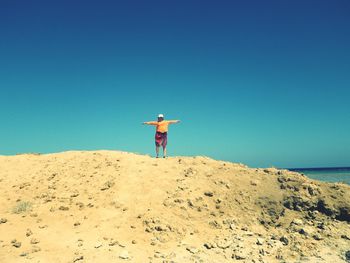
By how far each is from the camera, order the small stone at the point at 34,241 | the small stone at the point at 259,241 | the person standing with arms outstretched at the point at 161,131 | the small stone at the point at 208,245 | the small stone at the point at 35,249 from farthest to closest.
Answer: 1. the person standing with arms outstretched at the point at 161,131
2. the small stone at the point at 259,241
3. the small stone at the point at 208,245
4. the small stone at the point at 34,241
5. the small stone at the point at 35,249

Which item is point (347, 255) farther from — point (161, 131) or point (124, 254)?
point (161, 131)

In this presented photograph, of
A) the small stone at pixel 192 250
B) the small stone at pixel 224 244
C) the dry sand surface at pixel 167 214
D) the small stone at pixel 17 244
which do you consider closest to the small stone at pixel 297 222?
the dry sand surface at pixel 167 214

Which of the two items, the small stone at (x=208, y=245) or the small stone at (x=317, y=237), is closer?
the small stone at (x=208, y=245)

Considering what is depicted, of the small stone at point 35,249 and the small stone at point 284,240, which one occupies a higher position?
the small stone at point 35,249

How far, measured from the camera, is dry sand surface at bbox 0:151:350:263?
7.12 m

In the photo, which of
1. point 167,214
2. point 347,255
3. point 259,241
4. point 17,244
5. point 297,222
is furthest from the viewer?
point 297,222

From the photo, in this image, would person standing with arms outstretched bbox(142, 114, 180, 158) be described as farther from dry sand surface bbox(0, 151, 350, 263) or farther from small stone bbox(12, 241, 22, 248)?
small stone bbox(12, 241, 22, 248)

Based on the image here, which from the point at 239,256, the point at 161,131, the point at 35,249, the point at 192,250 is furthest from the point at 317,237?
the point at 161,131

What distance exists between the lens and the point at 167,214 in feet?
27.4

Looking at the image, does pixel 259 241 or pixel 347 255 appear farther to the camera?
pixel 259 241

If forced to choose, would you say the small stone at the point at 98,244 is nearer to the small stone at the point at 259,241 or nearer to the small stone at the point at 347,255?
the small stone at the point at 259,241

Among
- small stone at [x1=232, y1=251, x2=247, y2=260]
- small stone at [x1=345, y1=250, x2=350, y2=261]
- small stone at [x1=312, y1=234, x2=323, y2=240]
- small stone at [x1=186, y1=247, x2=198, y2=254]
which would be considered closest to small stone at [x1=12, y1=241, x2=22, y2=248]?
small stone at [x1=186, y1=247, x2=198, y2=254]

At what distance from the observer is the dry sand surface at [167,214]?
712 centimetres

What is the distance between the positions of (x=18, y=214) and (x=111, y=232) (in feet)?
8.65
